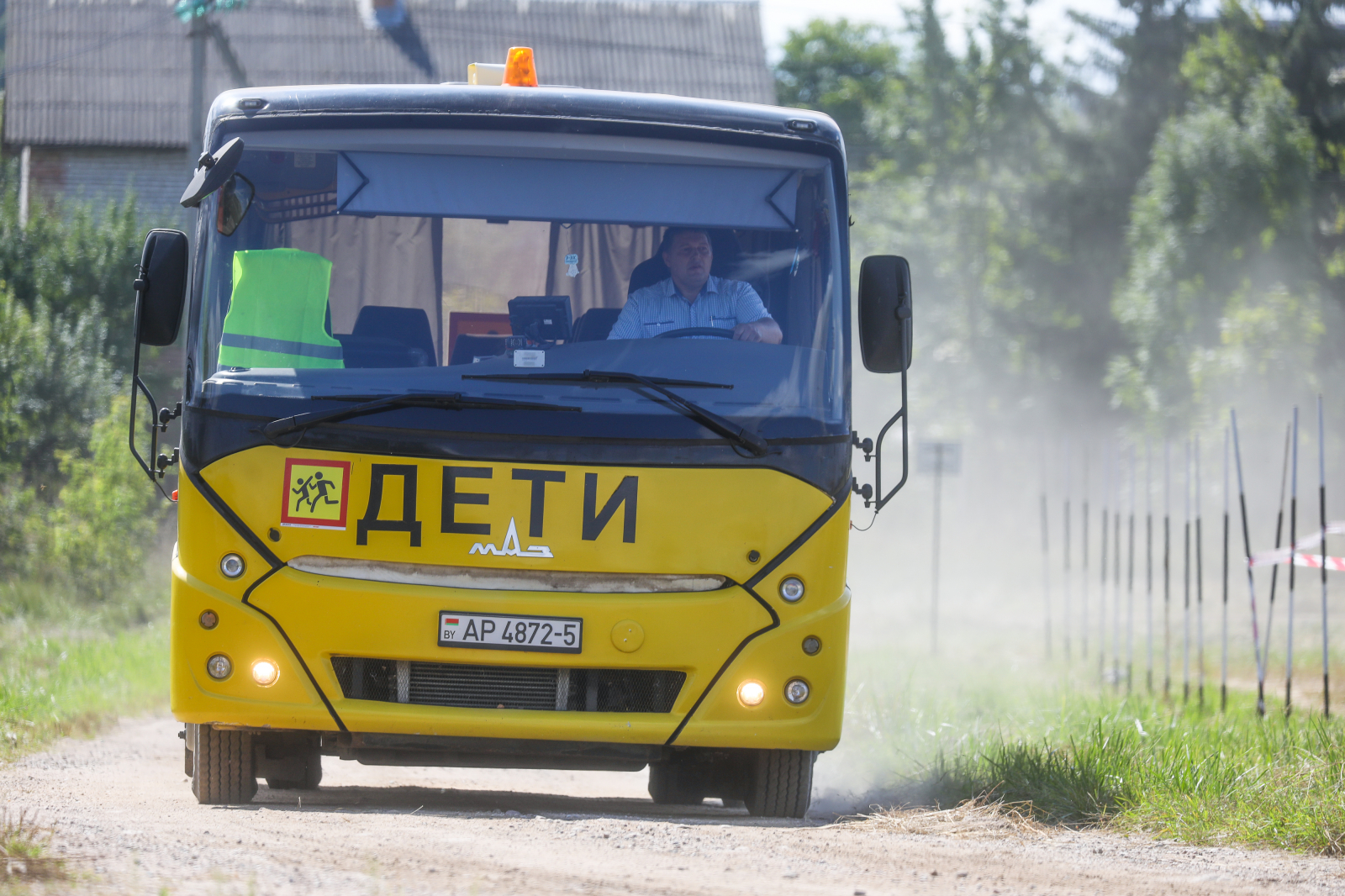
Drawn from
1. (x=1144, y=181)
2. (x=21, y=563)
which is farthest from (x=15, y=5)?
(x=1144, y=181)

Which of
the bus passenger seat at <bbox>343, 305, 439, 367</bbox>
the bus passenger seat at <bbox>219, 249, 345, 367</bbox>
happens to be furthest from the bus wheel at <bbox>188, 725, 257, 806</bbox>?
the bus passenger seat at <bbox>343, 305, 439, 367</bbox>

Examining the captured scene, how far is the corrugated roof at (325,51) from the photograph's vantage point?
30.1 metres

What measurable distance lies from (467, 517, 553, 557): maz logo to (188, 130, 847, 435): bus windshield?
0.38 m

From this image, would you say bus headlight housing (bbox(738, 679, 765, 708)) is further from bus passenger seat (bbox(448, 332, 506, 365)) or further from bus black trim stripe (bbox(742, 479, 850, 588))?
bus passenger seat (bbox(448, 332, 506, 365))

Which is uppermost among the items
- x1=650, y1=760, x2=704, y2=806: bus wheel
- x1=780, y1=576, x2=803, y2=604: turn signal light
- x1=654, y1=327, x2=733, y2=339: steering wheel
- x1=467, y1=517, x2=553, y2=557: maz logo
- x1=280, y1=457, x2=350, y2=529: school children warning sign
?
x1=654, y1=327, x2=733, y2=339: steering wheel

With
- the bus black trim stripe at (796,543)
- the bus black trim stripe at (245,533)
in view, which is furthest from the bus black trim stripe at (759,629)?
the bus black trim stripe at (245,533)

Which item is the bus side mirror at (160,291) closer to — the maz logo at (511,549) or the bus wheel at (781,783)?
the maz logo at (511,549)

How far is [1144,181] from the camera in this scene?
35812 mm

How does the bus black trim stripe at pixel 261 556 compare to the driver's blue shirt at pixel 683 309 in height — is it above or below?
below

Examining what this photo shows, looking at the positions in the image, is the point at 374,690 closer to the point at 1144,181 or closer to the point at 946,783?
the point at 946,783

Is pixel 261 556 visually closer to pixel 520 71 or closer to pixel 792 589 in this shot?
pixel 792 589

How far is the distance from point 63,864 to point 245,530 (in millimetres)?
1569

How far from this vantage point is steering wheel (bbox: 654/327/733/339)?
5.66m

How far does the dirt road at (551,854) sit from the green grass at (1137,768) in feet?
0.94
